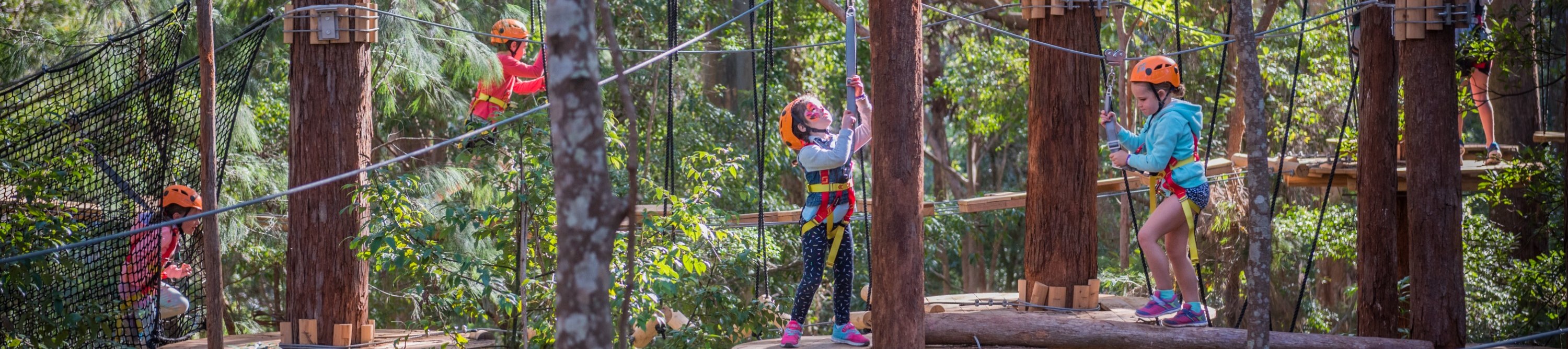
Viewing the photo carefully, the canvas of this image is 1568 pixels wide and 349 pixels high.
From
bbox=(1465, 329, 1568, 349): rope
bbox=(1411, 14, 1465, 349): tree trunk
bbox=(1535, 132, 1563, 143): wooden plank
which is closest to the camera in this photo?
bbox=(1465, 329, 1568, 349): rope

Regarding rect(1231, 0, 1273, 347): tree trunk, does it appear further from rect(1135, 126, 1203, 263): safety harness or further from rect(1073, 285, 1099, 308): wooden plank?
rect(1073, 285, 1099, 308): wooden plank

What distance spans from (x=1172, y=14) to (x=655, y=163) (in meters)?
4.64

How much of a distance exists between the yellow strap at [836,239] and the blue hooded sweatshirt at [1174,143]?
1.05 meters

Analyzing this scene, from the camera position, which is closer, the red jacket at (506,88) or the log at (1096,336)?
Result: the log at (1096,336)

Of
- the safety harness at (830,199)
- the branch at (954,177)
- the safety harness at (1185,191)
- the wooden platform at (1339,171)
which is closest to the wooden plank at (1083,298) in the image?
the safety harness at (1185,191)

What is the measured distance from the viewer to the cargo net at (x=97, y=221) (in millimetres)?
3871

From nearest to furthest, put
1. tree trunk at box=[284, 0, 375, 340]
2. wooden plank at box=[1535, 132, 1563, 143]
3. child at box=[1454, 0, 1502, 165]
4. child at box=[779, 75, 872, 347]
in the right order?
child at box=[779, 75, 872, 347], tree trunk at box=[284, 0, 375, 340], child at box=[1454, 0, 1502, 165], wooden plank at box=[1535, 132, 1563, 143]

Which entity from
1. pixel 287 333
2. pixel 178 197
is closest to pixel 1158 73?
pixel 287 333

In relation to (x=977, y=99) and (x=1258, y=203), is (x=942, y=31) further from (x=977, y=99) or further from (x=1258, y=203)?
(x=1258, y=203)

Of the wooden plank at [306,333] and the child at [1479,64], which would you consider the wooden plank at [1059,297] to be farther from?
the wooden plank at [306,333]

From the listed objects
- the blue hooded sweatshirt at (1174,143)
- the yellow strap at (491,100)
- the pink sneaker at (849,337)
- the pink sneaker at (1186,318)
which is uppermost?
the yellow strap at (491,100)

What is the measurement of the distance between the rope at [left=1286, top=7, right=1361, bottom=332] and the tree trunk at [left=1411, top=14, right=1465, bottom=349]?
12.2 inches

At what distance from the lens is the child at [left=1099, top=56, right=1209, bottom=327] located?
437 cm

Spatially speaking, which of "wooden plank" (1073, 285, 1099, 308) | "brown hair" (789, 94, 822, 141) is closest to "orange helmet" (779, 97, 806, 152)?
"brown hair" (789, 94, 822, 141)
